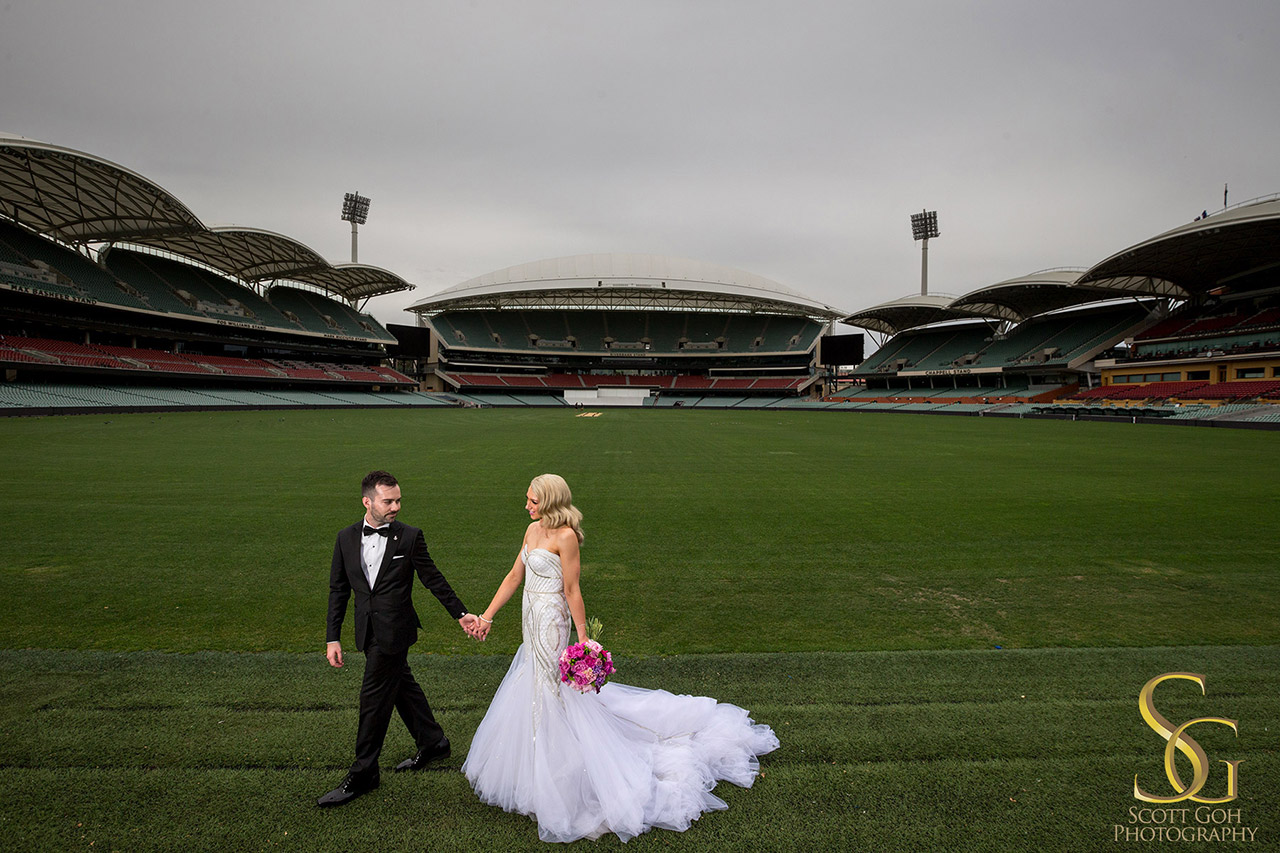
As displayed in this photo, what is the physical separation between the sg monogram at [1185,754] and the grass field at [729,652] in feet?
0.23

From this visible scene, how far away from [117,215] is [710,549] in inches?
2116

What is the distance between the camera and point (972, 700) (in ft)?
12.7

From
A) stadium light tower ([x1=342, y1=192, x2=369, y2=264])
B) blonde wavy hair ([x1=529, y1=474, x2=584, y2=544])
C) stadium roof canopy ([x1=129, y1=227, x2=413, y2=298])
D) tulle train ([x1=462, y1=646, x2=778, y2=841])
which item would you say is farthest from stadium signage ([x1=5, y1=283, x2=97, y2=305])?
tulle train ([x1=462, y1=646, x2=778, y2=841])

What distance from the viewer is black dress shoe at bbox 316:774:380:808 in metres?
2.87

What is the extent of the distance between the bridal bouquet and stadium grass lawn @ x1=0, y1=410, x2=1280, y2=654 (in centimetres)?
189

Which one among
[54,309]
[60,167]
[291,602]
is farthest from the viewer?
[54,309]

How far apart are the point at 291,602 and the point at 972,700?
611 cm

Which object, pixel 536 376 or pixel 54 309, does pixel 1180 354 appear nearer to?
pixel 536 376

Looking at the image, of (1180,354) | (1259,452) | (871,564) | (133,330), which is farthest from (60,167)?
(1180,354)

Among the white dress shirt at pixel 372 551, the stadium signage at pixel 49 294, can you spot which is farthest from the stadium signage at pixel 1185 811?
the stadium signage at pixel 49 294

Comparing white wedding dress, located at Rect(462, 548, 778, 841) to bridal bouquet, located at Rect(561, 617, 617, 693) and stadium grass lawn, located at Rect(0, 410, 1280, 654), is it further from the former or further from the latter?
stadium grass lawn, located at Rect(0, 410, 1280, 654)

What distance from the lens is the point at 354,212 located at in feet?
232

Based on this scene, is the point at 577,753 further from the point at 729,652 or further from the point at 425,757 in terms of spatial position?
the point at 729,652

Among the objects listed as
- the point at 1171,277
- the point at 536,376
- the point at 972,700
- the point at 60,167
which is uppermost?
the point at 60,167
